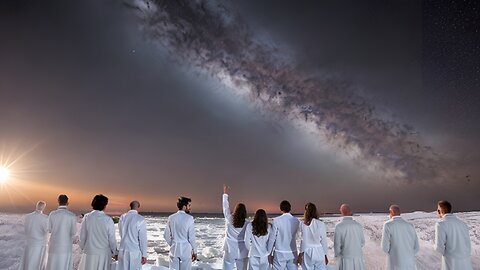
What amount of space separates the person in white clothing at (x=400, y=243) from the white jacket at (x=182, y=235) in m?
4.15

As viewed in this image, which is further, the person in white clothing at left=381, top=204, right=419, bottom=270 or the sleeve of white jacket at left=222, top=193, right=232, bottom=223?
the sleeve of white jacket at left=222, top=193, right=232, bottom=223

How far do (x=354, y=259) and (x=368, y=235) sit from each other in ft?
54.0

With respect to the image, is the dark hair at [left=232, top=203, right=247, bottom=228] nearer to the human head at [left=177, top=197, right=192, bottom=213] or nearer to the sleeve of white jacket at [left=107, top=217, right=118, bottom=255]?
the human head at [left=177, top=197, right=192, bottom=213]

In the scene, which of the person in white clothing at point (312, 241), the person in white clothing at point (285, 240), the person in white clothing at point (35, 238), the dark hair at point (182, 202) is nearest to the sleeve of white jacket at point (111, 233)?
the dark hair at point (182, 202)

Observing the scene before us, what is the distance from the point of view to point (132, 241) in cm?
884

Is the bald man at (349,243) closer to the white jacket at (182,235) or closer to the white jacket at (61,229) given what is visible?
the white jacket at (182,235)

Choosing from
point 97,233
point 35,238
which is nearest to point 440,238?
point 97,233

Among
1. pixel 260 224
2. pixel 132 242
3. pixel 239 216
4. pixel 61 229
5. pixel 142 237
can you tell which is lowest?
pixel 132 242

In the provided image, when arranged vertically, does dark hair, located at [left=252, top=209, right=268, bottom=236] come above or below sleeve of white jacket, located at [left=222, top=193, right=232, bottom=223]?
below

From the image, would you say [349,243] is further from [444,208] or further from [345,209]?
[444,208]

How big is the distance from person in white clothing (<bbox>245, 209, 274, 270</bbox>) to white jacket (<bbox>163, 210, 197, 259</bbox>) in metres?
1.25

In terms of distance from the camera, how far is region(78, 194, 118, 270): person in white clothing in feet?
27.0

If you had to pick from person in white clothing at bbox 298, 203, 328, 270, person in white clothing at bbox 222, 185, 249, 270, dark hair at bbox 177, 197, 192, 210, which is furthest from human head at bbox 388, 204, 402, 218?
dark hair at bbox 177, 197, 192, 210

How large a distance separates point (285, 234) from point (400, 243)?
7.85 feet
